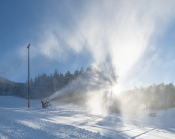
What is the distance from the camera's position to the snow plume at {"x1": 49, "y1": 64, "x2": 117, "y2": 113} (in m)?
30.8

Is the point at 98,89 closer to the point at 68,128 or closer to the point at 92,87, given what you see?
the point at 92,87

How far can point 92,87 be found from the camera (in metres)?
33.7

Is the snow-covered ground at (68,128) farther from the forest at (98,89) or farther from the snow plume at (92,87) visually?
the snow plume at (92,87)

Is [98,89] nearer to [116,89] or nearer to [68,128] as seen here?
[116,89]

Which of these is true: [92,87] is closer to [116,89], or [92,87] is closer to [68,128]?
[116,89]

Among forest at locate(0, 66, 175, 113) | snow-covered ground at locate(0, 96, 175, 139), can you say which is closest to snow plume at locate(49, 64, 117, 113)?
forest at locate(0, 66, 175, 113)

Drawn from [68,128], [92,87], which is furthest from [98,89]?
[68,128]

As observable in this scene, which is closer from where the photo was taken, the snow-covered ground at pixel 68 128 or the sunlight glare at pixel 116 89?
the snow-covered ground at pixel 68 128

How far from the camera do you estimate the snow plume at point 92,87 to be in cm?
3082

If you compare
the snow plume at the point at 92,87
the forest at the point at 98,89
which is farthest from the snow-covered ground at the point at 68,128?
the snow plume at the point at 92,87

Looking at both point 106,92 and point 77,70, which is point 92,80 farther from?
point 77,70

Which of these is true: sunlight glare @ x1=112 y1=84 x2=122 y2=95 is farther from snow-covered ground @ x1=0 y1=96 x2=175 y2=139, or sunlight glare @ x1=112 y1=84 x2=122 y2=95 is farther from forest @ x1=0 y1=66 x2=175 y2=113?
snow-covered ground @ x1=0 y1=96 x2=175 y2=139

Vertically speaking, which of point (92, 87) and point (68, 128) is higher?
point (92, 87)

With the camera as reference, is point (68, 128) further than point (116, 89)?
No
